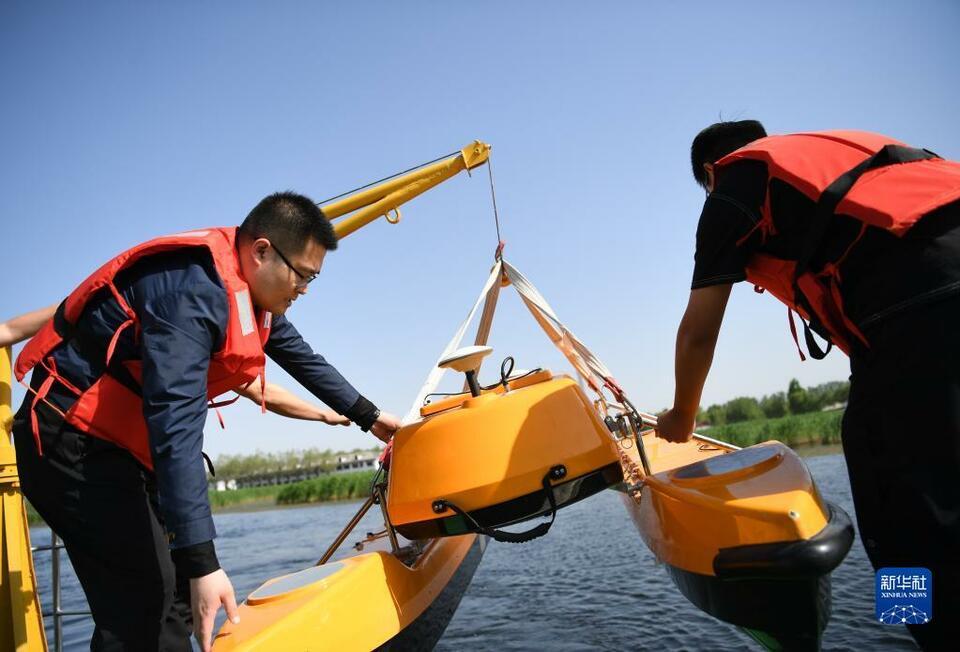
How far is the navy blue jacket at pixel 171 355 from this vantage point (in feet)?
5.21

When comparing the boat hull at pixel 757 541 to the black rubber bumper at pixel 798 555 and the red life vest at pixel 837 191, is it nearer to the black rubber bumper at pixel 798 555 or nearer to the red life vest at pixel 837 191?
the black rubber bumper at pixel 798 555

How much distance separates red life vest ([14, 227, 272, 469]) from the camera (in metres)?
1.88

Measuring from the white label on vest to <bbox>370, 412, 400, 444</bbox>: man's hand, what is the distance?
54.2 inches

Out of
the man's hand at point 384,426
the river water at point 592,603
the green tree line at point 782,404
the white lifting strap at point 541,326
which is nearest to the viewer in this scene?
the man's hand at point 384,426

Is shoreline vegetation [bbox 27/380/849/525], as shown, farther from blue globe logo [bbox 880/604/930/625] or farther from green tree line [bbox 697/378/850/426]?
blue globe logo [bbox 880/604/930/625]

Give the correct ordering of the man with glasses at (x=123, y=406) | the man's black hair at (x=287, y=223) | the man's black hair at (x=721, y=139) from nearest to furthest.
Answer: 1. the man with glasses at (x=123, y=406)
2. the man's black hair at (x=287, y=223)
3. the man's black hair at (x=721, y=139)

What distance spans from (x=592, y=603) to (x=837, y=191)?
181 inches

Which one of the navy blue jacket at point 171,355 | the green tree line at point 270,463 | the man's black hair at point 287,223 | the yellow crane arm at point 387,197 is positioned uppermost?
the yellow crane arm at point 387,197

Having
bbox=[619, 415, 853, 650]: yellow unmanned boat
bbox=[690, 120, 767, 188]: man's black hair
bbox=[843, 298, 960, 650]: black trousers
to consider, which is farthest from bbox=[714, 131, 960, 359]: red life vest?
bbox=[619, 415, 853, 650]: yellow unmanned boat

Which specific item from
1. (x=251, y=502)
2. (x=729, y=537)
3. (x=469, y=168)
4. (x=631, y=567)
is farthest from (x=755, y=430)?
(x=251, y=502)

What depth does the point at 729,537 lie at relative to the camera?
2.00 metres

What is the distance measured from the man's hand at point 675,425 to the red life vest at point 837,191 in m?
0.48

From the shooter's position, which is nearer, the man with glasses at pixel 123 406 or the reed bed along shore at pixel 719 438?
the man with glasses at pixel 123 406

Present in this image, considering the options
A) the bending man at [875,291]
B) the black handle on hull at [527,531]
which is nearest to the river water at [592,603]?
the black handle on hull at [527,531]
